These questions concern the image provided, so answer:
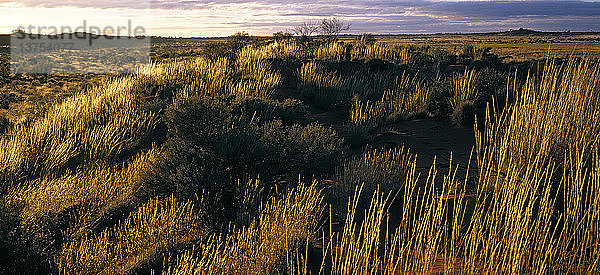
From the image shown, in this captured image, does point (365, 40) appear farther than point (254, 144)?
Yes

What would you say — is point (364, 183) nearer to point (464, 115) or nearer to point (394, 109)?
point (464, 115)

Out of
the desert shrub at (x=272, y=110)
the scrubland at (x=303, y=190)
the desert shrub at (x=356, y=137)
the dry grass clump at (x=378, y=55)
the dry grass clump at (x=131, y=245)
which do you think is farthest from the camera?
the dry grass clump at (x=378, y=55)

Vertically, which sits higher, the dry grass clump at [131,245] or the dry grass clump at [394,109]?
the dry grass clump at [394,109]

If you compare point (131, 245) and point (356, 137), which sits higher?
point (356, 137)

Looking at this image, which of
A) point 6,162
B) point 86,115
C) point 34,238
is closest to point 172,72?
point 86,115

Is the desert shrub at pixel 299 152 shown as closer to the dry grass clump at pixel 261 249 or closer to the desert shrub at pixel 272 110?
the dry grass clump at pixel 261 249

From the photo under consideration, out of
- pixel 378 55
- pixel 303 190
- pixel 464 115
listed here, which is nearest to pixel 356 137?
pixel 464 115

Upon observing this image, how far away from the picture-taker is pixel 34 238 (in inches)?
177

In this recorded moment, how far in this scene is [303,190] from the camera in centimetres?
565

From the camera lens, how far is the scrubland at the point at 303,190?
11.0ft

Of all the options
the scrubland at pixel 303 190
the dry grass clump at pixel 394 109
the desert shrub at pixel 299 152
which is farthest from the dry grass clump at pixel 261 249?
the dry grass clump at pixel 394 109

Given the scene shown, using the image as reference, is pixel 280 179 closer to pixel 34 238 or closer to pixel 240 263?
pixel 240 263

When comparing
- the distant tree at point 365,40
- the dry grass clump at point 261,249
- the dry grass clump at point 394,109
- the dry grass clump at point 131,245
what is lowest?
the dry grass clump at point 131,245

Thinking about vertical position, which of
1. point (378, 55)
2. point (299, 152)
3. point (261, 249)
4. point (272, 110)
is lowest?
point (261, 249)
